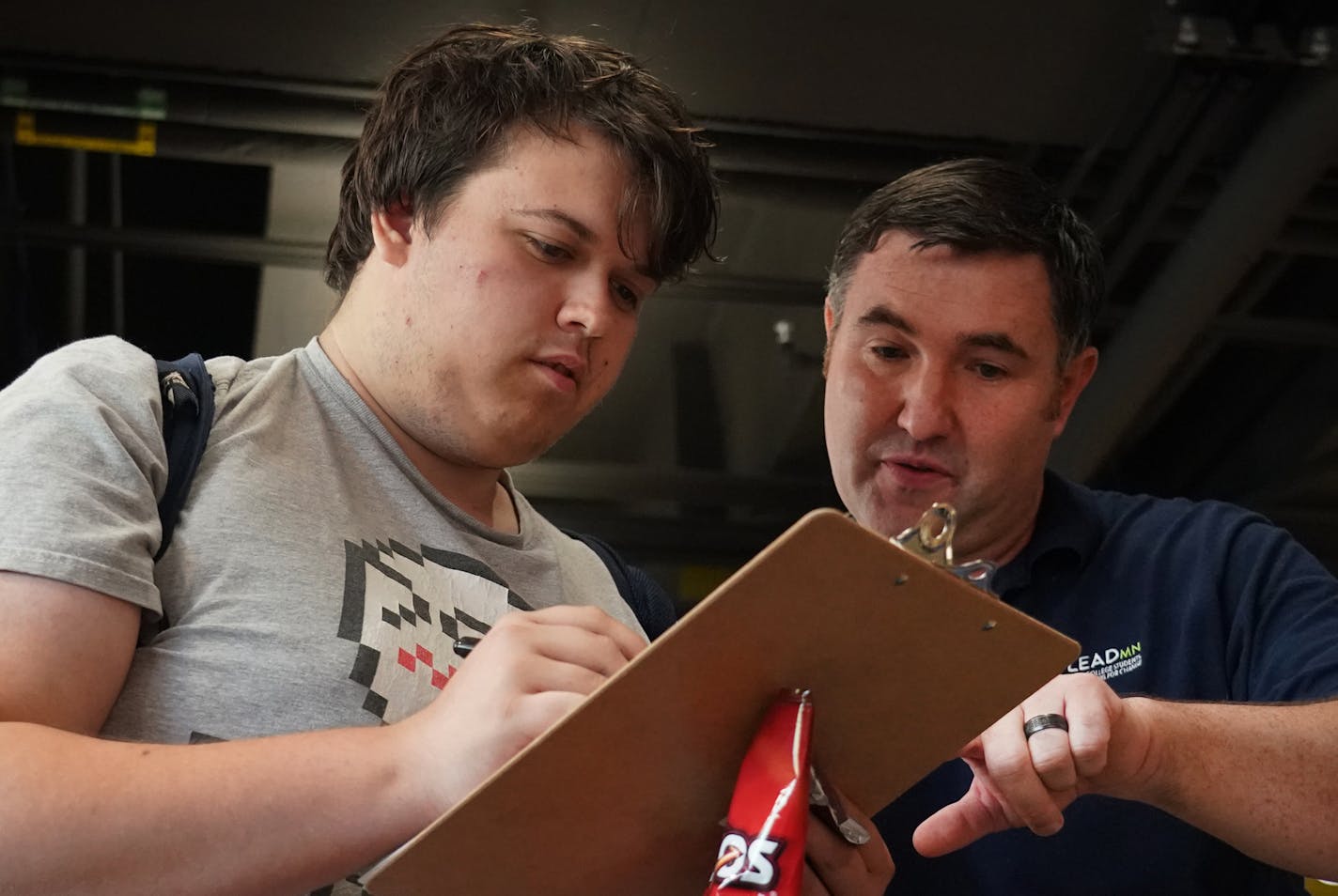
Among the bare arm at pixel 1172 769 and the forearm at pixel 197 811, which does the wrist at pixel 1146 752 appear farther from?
the forearm at pixel 197 811

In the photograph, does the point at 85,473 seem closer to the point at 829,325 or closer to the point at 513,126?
the point at 513,126

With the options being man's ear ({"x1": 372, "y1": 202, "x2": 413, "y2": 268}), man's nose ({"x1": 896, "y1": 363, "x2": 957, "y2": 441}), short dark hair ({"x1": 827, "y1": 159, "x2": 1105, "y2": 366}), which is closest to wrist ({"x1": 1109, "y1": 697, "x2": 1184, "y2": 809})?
man's nose ({"x1": 896, "y1": 363, "x2": 957, "y2": 441})

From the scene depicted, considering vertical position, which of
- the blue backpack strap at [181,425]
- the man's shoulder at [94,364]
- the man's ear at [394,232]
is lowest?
the blue backpack strap at [181,425]

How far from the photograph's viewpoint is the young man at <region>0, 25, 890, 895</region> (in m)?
0.96

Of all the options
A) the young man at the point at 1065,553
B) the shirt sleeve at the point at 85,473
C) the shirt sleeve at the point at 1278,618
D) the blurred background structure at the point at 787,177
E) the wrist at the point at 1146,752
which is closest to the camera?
the shirt sleeve at the point at 85,473

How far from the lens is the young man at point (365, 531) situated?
3.15ft

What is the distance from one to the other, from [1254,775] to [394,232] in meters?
0.96

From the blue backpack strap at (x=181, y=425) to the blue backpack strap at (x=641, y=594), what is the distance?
513 mm

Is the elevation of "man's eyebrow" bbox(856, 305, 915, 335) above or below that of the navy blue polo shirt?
above

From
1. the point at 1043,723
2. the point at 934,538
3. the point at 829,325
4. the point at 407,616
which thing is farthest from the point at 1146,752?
the point at 829,325

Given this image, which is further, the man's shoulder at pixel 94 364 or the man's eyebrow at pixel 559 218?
the man's eyebrow at pixel 559 218

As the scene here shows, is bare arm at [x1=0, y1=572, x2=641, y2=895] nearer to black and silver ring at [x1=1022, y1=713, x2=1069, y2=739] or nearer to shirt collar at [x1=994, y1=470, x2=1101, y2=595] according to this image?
black and silver ring at [x1=1022, y1=713, x2=1069, y2=739]

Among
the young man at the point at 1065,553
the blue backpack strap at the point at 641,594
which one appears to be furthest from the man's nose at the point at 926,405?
the blue backpack strap at the point at 641,594

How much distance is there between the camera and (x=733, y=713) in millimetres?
980
